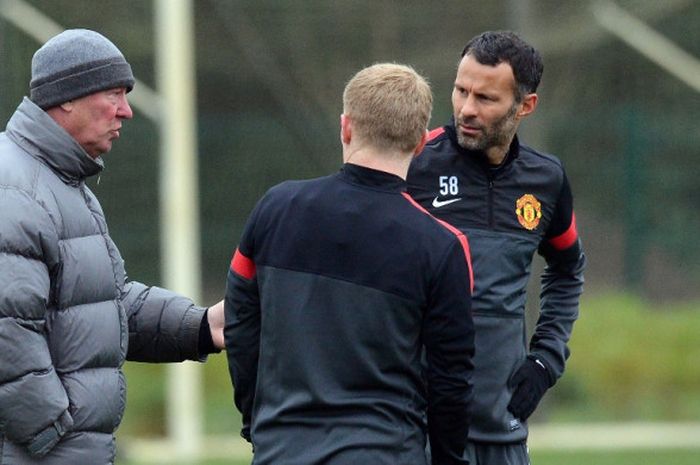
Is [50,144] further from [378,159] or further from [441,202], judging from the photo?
[441,202]

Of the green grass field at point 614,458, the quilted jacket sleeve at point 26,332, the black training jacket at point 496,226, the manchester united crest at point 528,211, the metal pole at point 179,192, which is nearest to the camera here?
the quilted jacket sleeve at point 26,332

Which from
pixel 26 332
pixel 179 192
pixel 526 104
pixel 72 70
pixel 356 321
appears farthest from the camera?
pixel 179 192

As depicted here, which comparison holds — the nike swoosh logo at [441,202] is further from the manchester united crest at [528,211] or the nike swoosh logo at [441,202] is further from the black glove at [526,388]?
the black glove at [526,388]

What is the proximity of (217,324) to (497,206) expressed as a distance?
0.84 metres

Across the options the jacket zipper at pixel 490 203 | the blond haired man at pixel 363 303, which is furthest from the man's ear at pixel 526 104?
the blond haired man at pixel 363 303

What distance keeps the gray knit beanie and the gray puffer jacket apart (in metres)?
0.05

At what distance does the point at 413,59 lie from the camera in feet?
34.4

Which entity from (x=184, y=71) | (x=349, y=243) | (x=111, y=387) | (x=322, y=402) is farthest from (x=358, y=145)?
(x=184, y=71)

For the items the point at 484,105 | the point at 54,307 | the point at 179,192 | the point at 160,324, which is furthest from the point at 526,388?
the point at 179,192

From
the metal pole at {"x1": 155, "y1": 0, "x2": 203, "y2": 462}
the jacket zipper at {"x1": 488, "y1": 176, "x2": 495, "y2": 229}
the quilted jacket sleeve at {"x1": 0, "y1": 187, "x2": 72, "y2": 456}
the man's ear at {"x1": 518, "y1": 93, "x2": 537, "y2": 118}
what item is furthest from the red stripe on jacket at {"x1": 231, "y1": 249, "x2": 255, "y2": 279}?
the metal pole at {"x1": 155, "y1": 0, "x2": 203, "y2": 462}

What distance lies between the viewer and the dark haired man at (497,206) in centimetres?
438

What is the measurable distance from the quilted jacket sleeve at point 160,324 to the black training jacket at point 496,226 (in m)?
0.72

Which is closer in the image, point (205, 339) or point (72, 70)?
point (72, 70)

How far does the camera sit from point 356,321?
3.65 m
